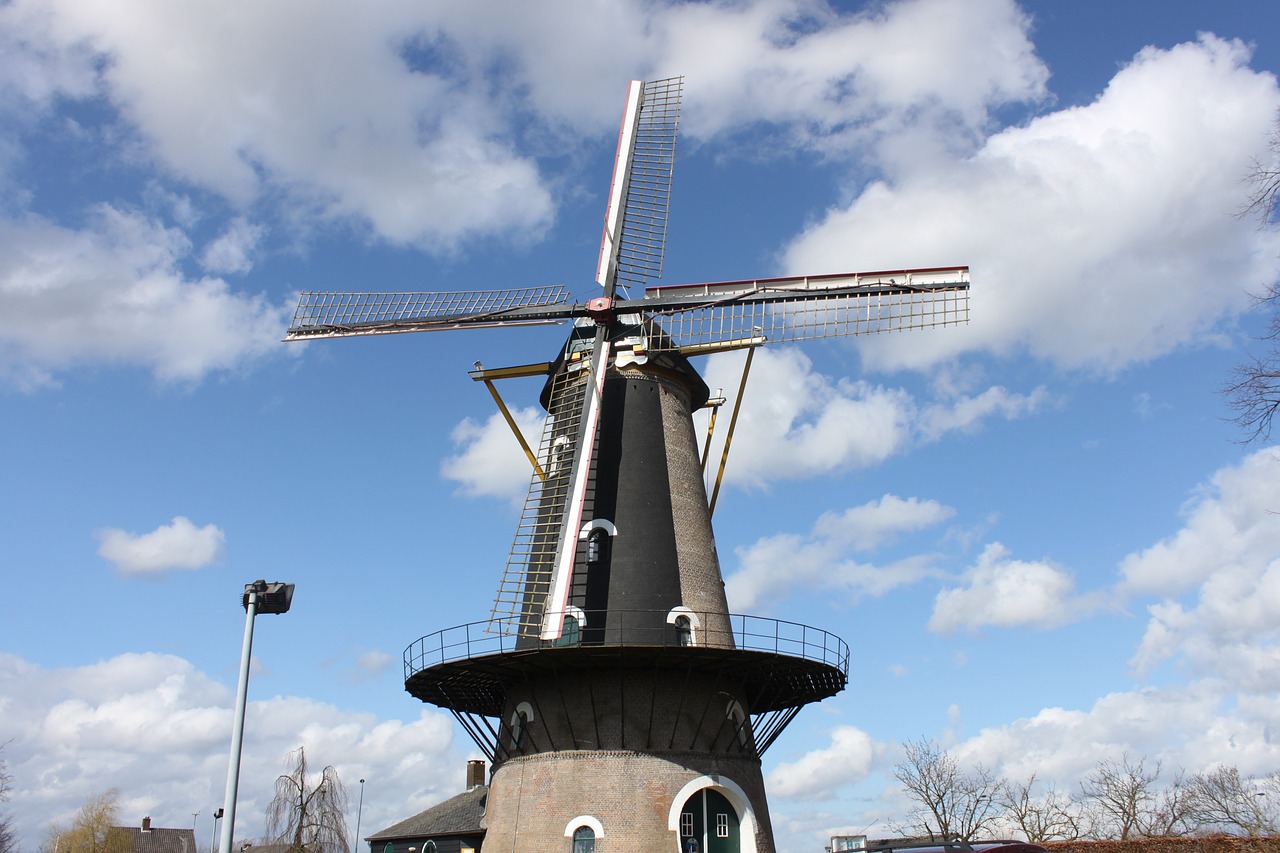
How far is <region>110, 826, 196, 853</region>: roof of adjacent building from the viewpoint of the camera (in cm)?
5803

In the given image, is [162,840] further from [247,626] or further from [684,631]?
[247,626]

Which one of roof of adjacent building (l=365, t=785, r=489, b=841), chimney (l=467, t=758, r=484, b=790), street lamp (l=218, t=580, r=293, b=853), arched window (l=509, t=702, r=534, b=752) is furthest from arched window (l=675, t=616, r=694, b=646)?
chimney (l=467, t=758, r=484, b=790)

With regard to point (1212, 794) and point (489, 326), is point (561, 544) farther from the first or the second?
point (1212, 794)

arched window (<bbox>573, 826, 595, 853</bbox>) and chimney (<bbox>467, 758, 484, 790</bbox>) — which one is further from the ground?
chimney (<bbox>467, 758, 484, 790</bbox>)

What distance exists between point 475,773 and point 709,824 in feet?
39.5

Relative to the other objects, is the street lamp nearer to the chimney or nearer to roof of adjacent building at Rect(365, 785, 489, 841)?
roof of adjacent building at Rect(365, 785, 489, 841)

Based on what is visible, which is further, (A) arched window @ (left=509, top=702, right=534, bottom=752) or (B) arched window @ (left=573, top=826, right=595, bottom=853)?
(A) arched window @ (left=509, top=702, right=534, bottom=752)

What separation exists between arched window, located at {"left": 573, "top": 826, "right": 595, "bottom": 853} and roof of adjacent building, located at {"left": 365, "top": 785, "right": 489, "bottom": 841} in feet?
15.1

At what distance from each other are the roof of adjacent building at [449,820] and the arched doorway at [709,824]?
221 inches

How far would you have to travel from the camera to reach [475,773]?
93.7 feet

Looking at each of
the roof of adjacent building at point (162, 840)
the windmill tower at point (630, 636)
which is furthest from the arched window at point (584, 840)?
the roof of adjacent building at point (162, 840)

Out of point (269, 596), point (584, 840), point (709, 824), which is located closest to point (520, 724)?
point (584, 840)

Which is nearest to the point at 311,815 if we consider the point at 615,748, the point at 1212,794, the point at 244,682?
the point at 615,748

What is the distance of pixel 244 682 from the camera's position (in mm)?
10859
